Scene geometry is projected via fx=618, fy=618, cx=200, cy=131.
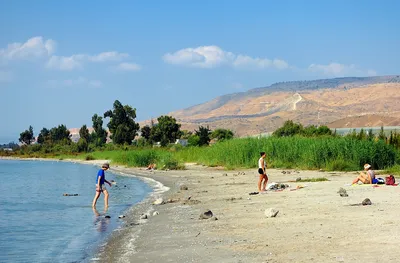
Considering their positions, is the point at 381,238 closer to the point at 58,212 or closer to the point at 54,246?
the point at 54,246

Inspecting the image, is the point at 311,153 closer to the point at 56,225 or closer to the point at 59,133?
the point at 56,225

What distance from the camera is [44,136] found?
187625mm

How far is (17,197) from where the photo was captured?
31469mm

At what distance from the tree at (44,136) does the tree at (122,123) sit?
5797 centimetres

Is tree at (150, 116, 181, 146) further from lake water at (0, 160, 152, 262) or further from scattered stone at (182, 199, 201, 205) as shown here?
scattered stone at (182, 199, 201, 205)

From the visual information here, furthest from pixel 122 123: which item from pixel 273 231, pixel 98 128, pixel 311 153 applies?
pixel 273 231

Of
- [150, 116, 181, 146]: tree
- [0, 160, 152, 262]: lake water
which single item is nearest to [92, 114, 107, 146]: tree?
[150, 116, 181, 146]: tree

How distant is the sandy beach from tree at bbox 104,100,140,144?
327ft

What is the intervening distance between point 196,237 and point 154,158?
45.8m

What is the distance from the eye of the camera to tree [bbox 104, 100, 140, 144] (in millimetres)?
119500

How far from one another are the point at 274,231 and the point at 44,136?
7158 inches

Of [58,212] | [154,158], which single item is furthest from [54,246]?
[154,158]

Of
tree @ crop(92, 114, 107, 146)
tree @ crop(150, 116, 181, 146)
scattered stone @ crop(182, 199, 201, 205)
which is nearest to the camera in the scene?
scattered stone @ crop(182, 199, 201, 205)

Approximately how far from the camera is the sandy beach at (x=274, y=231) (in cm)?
988
